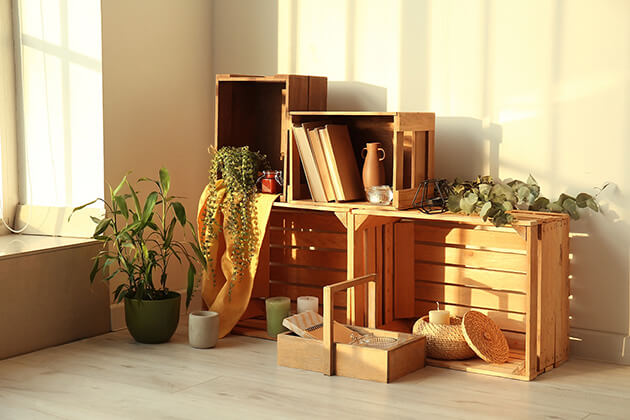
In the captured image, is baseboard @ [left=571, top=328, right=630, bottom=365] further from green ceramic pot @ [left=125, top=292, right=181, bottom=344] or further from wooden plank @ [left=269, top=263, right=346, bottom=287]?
green ceramic pot @ [left=125, top=292, right=181, bottom=344]

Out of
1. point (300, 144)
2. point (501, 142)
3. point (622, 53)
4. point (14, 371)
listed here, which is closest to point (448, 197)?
point (501, 142)

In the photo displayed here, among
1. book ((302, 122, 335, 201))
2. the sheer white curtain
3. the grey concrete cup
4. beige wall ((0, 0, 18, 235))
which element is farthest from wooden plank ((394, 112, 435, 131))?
beige wall ((0, 0, 18, 235))

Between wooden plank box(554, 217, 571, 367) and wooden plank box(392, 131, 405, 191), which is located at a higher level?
wooden plank box(392, 131, 405, 191)

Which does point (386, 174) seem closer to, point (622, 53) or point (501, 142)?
point (501, 142)

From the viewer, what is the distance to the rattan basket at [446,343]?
9.93 feet

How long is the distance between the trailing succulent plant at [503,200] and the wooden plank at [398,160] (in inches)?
8.0

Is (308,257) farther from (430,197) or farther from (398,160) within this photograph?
(398,160)

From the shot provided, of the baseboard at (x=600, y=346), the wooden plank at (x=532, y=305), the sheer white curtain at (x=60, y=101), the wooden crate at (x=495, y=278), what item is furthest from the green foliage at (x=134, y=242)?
the baseboard at (x=600, y=346)

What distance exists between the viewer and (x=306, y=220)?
147 inches

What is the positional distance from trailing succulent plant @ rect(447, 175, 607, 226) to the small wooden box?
52cm

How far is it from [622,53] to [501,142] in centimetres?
57

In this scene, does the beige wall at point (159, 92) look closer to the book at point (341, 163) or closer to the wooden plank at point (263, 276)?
the wooden plank at point (263, 276)

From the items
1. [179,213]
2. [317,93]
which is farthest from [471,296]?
[179,213]

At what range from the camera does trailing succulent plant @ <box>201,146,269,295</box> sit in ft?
11.0
